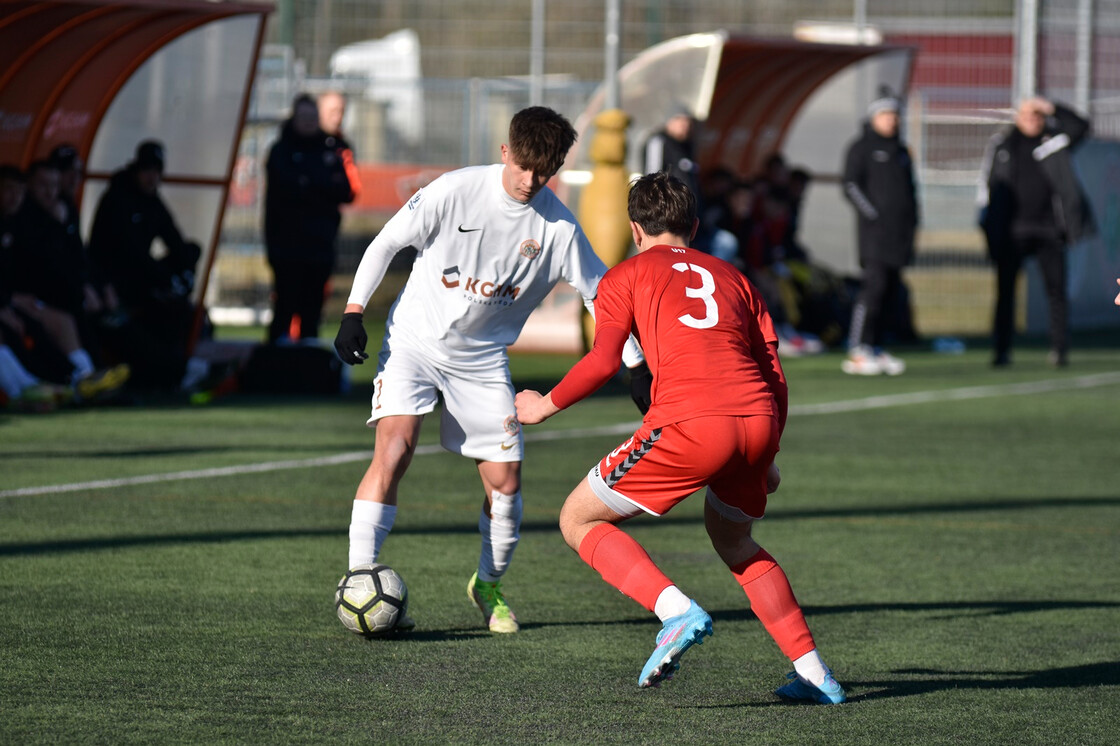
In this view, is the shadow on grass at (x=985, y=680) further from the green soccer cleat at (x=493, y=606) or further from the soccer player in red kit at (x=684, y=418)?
the green soccer cleat at (x=493, y=606)

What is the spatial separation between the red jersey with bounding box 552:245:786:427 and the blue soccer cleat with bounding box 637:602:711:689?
0.54 meters

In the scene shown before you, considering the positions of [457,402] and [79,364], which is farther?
[79,364]

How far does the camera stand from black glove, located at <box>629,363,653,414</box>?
5.17 metres

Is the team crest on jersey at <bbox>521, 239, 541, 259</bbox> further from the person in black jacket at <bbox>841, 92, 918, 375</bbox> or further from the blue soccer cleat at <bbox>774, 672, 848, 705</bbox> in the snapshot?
the person in black jacket at <bbox>841, 92, 918, 375</bbox>

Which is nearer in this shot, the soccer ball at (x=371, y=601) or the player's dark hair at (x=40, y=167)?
the soccer ball at (x=371, y=601)

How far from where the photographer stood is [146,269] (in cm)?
1324

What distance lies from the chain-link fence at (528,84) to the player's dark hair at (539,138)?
51.7ft

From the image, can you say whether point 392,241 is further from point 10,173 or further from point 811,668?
point 10,173

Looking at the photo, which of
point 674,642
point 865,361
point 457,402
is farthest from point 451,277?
point 865,361

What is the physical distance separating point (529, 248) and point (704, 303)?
103cm

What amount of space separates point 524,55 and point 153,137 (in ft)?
27.6

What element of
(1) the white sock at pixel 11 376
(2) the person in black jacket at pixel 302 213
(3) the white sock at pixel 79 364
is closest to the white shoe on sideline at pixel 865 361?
(2) the person in black jacket at pixel 302 213

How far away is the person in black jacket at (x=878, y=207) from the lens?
16.0m

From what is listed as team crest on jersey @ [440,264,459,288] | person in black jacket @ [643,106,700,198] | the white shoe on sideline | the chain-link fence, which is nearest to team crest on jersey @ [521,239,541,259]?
team crest on jersey @ [440,264,459,288]
